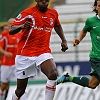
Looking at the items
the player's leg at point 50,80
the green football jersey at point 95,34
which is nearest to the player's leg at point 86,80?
the green football jersey at point 95,34

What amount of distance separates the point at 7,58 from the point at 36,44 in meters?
5.94

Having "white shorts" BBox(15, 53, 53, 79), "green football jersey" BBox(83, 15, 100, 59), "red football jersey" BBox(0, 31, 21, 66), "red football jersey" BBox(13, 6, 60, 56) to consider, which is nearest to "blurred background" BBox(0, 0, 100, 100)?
"red football jersey" BBox(0, 31, 21, 66)

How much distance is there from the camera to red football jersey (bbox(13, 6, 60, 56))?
8102mm

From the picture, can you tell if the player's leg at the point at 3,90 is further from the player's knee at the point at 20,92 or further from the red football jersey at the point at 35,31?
the red football jersey at the point at 35,31

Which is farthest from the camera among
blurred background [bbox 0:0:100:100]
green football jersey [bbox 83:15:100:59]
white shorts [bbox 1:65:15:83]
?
white shorts [bbox 1:65:15:83]

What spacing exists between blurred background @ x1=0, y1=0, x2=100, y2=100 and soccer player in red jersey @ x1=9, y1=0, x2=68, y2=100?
13.9 ft

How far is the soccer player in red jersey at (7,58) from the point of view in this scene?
13750 millimetres

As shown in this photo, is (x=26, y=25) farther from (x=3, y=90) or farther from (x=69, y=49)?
(x=69, y=49)

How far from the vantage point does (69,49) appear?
15586 mm

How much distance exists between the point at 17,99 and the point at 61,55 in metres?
6.75

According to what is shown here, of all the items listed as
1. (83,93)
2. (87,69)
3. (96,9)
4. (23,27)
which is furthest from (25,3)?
(23,27)

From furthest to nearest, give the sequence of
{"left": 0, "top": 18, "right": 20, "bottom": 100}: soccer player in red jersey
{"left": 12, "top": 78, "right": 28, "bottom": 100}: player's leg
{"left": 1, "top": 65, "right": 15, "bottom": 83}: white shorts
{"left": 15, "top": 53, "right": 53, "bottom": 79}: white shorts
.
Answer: {"left": 1, "top": 65, "right": 15, "bottom": 83}: white shorts < {"left": 0, "top": 18, "right": 20, "bottom": 100}: soccer player in red jersey < {"left": 12, "top": 78, "right": 28, "bottom": 100}: player's leg < {"left": 15, "top": 53, "right": 53, "bottom": 79}: white shorts

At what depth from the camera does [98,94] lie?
40.2ft

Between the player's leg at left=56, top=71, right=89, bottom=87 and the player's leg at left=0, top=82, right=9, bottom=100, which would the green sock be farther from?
the player's leg at left=0, top=82, right=9, bottom=100
